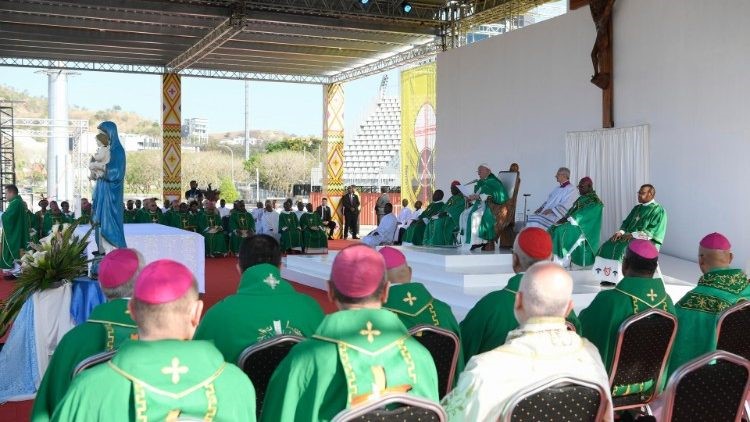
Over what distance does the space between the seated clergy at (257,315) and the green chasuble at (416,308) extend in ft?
1.92

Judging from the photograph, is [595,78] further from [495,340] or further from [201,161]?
[201,161]

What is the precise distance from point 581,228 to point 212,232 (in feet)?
29.9

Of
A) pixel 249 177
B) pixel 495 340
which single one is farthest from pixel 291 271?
pixel 249 177

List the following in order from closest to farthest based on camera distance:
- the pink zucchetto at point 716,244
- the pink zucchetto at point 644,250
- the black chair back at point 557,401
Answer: the black chair back at point 557,401 < the pink zucchetto at point 644,250 < the pink zucchetto at point 716,244

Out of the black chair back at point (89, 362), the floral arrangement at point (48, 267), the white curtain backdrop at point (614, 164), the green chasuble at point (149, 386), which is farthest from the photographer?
the white curtain backdrop at point (614, 164)

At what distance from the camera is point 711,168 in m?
11.2

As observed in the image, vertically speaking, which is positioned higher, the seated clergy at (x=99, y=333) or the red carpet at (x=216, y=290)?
the seated clergy at (x=99, y=333)

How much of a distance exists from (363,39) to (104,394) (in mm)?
17640

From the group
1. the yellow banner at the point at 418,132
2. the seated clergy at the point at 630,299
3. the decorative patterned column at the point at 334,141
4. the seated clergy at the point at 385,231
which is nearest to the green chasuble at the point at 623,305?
the seated clergy at the point at 630,299

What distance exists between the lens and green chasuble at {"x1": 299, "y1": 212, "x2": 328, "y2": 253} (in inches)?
695

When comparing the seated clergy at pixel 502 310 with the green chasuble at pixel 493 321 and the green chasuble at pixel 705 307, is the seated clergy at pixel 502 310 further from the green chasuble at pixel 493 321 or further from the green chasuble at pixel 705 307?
the green chasuble at pixel 705 307

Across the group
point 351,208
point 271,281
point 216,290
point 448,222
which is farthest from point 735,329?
point 351,208

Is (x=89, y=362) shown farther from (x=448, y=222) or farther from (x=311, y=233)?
(x=311, y=233)

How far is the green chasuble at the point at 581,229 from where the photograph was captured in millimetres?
9938
